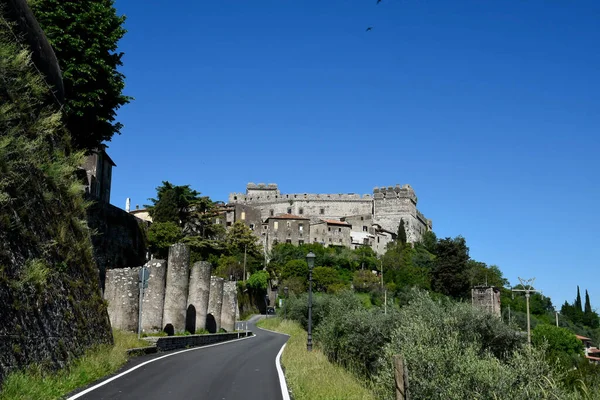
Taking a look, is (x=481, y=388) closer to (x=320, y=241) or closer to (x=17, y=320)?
(x=17, y=320)

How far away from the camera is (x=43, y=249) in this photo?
1263 cm

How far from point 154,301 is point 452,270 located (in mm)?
62793

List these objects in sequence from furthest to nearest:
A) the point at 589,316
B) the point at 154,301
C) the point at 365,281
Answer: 1. the point at 589,316
2. the point at 365,281
3. the point at 154,301

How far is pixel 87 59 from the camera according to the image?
87.1ft

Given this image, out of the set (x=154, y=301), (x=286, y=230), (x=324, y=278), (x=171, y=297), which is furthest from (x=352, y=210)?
(x=154, y=301)

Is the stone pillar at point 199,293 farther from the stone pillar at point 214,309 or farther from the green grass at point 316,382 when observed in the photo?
the green grass at point 316,382

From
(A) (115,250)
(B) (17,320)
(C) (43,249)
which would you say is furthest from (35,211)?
(A) (115,250)

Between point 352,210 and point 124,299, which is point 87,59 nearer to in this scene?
point 124,299

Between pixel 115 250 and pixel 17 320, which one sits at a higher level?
pixel 115 250

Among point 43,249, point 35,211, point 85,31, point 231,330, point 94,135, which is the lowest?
Result: point 231,330

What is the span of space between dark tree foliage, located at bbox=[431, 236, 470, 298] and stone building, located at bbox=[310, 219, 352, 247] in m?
33.3

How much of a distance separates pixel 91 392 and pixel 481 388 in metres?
6.95

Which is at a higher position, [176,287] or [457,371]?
[176,287]

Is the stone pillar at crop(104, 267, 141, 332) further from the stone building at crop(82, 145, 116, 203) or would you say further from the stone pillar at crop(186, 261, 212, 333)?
the stone building at crop(82, 145, 116, 203)
